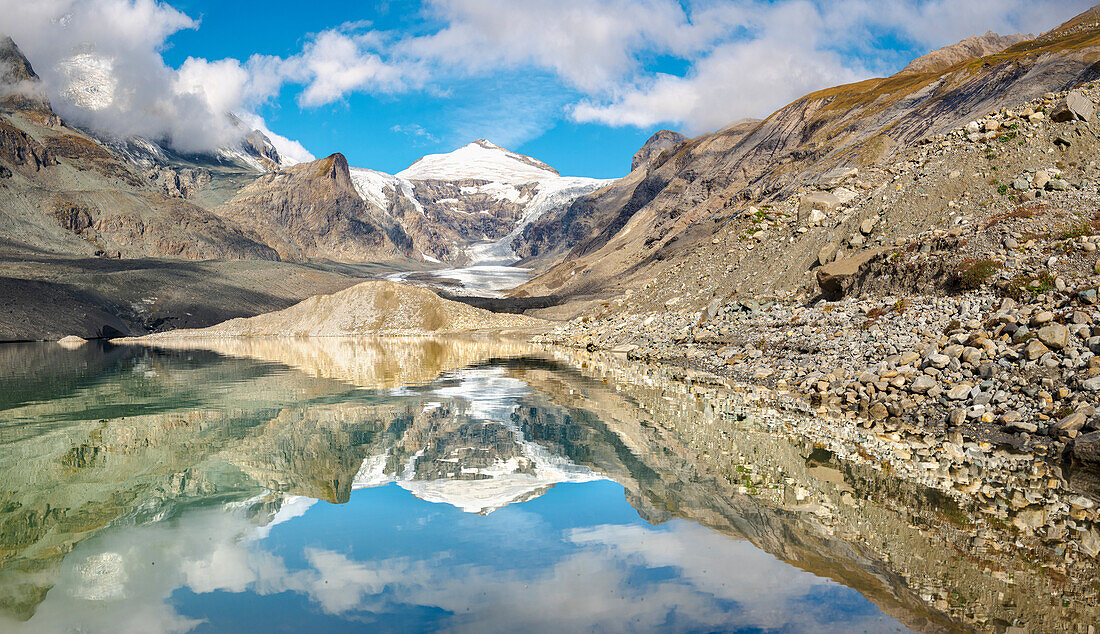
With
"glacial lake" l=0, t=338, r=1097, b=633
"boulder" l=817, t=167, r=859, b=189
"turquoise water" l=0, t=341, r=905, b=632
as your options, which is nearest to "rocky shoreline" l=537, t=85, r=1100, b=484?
"boulder" l=817, t=167, r=859, b=189

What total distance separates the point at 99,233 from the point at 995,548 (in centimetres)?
15081

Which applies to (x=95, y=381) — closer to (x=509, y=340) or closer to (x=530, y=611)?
(x=530, y=611)

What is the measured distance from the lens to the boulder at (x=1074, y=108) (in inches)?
1030

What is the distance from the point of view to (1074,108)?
86.3 ft

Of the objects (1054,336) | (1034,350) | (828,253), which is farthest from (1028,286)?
(828,253)

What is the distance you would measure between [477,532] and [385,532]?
98 cm

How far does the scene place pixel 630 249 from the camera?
330 feet

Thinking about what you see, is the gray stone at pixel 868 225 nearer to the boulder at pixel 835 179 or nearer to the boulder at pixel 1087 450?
the boulder at pixel 835 179

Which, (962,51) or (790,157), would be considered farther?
(962,51)

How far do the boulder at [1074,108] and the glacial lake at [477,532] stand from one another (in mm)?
20305

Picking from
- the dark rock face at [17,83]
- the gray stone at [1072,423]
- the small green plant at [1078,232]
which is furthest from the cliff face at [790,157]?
the dark rock face at [17,83]

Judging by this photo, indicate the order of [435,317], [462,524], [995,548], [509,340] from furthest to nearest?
1. [435,317]
2. [509,340]
3. [462,524]
4. [995,548]

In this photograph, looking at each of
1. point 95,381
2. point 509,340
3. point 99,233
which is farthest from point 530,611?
point 99,233

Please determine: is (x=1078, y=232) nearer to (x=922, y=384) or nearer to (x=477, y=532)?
(x=922, y=384)
